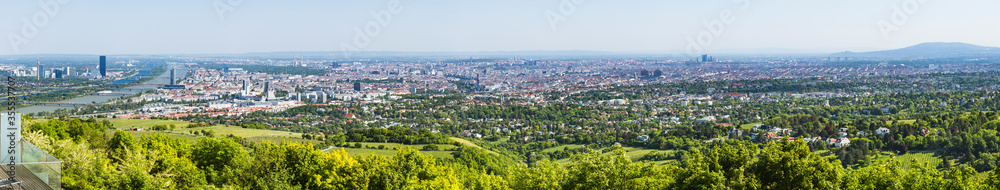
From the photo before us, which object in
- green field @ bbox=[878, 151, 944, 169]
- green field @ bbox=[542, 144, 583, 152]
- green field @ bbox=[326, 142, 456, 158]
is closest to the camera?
green field @ bbox=[878, 151, 944, 169]

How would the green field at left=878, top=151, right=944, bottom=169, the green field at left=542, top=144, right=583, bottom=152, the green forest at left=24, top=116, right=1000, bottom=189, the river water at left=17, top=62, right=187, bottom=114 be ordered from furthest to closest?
1. the river water at left=17, top=62, right=187, bottom=114
2. the green field at left=542, top=144, right=583, bottom=152
3. the green field at left=878, top=151, right=944, bottom=169
4. the green forest at left=24, top=116, right=1000, bottom=189

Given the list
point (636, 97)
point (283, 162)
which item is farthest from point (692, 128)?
point (283, 162)

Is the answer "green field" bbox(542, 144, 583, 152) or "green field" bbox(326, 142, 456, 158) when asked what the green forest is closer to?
"green field" bbox(326, 142, 456, 158)

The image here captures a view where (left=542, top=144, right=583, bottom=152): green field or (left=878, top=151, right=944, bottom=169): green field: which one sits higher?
(left=878, top=151, right=944, bottom=169): green field

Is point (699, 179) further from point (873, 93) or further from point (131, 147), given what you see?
point (873, 93)

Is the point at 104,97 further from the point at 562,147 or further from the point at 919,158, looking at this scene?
the point at 919,158

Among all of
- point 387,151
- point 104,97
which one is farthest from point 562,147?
point 104,97

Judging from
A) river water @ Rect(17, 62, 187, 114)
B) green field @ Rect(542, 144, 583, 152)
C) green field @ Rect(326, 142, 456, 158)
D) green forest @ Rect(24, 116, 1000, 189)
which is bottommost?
green field @ Rect(542, 144, 583, 152)

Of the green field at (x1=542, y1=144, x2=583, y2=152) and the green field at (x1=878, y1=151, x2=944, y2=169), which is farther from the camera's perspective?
the green field at (x1=542, y1=144, x2=583, y2=152)

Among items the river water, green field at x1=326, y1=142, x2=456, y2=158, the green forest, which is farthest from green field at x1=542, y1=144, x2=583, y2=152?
the river water

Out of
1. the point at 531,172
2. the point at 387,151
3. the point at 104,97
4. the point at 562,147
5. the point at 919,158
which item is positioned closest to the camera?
the point at 531,172

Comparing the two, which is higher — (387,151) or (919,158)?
(919,158)
